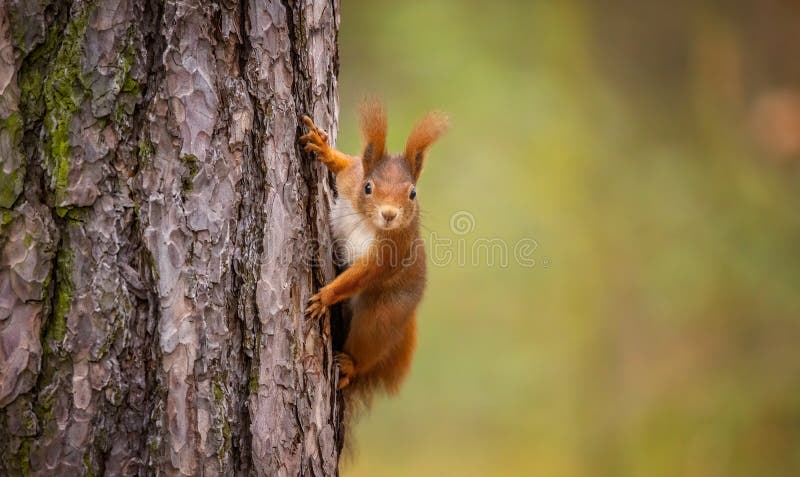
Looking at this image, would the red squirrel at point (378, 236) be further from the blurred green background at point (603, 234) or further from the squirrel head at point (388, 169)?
the blurred green background at point (603, 234)

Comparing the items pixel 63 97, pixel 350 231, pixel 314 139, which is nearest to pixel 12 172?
pixel 63 97

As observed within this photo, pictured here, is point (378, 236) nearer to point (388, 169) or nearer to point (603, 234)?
point (388, 169)

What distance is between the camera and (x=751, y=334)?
10.3 feet

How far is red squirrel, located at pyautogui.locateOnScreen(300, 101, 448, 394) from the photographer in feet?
5.72

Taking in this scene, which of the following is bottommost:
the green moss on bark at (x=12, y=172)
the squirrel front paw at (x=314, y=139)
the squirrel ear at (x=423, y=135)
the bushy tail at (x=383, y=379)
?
the bushy tail at (x=383, y=379)

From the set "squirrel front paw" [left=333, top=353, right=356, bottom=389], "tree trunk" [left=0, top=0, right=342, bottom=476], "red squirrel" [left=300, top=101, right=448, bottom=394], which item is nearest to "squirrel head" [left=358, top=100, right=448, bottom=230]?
"red squirrel" [left=300, top=101, right=448, bottom=394]

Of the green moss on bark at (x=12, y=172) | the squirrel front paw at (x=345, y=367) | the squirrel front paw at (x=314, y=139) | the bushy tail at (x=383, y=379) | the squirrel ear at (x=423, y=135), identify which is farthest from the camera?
the bushy tail at (x=383, y=379)

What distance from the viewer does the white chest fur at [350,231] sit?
5.70 feet

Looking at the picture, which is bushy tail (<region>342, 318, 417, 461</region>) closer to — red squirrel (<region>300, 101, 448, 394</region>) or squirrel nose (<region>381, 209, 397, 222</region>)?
red squirrel (<region>300, 101, 448, 394</region>)

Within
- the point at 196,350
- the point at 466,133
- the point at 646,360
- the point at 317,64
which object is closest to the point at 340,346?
the point at 196,350

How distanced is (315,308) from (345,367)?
1.09 ft

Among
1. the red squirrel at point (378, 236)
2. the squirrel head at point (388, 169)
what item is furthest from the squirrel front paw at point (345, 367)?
the squirrel head at point (388, 169)

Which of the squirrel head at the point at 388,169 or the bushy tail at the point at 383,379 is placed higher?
the squirrel head at the point at 388,169

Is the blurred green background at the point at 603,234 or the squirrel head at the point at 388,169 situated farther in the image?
the blurred green background at the point at 603,234
